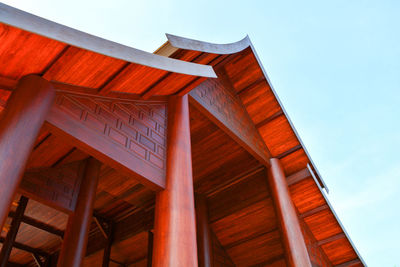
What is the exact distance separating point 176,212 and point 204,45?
294cm

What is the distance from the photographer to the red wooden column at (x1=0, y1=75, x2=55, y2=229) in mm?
2771

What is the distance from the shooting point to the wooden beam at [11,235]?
246 inches

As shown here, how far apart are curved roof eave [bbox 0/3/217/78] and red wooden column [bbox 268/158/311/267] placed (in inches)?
158

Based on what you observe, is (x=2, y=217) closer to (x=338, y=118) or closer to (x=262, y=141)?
(x=262, y=141)

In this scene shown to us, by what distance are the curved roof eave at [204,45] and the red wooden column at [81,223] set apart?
9.83ft

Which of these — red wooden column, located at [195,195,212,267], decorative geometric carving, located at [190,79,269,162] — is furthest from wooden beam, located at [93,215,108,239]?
decorative geometric carving, located at [190,79,269,162]

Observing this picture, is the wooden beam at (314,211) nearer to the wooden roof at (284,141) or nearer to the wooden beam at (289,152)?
the wooden roof at (284,141)

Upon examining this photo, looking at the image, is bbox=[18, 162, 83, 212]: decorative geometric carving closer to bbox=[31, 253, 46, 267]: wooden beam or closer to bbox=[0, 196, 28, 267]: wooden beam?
bbox=[0, 196, 28, 267]: wooden beam

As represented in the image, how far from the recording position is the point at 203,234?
26.2ft

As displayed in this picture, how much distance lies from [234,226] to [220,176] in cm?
137

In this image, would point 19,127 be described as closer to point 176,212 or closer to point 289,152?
point 176,212

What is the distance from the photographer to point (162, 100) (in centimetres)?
540

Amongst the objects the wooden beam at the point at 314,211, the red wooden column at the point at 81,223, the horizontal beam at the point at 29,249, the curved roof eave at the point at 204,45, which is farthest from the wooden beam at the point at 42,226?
the wooden beam at the point at 314,211

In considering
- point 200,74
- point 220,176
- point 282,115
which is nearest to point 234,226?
point 220,176
